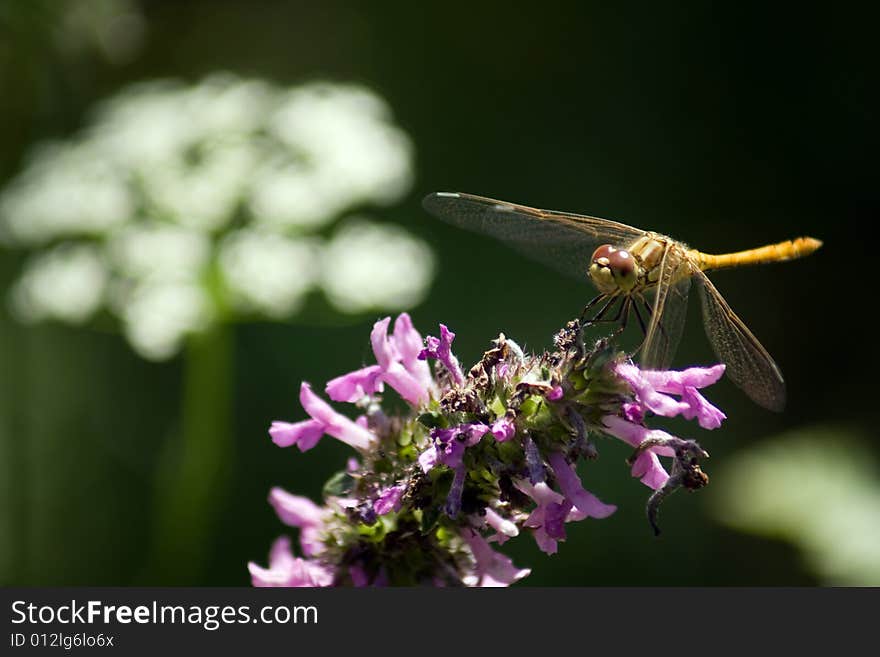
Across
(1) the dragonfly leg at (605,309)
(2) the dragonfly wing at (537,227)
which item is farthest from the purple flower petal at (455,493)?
(2) the dragonfly wing at (537,227)

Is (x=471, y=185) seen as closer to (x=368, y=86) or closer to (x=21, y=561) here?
(x=368, y=86)

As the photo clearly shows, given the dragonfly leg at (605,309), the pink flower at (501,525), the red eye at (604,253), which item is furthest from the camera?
the red eye at (604,253)

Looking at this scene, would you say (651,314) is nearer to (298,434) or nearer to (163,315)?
(298,434)

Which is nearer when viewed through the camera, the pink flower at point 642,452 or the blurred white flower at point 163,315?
the pink flower at point 642,452

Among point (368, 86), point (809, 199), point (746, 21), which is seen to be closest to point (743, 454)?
point (809, 199)

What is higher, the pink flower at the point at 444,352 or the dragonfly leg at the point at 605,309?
the dragonfly leg at the point at 605,309

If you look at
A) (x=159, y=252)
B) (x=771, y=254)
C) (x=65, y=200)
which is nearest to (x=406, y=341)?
(x=771, y=254)

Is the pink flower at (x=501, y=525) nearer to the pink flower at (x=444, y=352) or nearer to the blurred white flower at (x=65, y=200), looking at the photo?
the pink flower at (x=444, y=352)

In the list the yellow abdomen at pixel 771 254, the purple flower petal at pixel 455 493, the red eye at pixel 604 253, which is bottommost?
the purple flower petal at pixel 455 493
